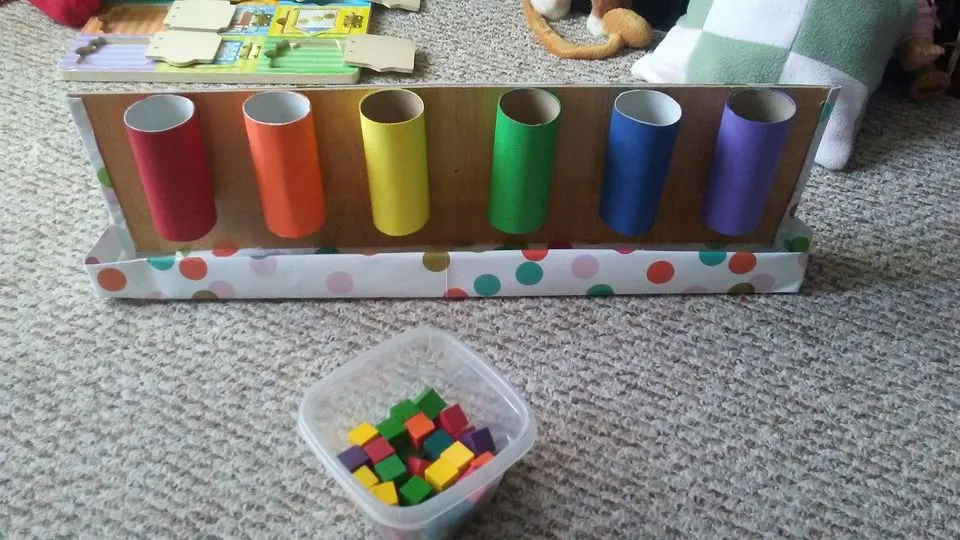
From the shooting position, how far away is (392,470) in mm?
667

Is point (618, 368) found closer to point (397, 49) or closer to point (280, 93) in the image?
point (280, 93)

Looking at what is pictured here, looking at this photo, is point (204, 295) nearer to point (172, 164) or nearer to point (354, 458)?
point (172, 164)

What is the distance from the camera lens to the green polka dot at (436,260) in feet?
2.82

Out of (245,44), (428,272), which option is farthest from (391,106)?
(245,44)

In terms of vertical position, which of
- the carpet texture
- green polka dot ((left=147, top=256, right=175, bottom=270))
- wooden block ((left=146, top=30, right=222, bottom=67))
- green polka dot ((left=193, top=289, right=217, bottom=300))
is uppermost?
wooden block ((left=146, top=30, right=222, bottom=67))

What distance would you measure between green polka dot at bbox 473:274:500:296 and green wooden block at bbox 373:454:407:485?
0.25 metres

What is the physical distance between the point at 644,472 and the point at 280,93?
499mm

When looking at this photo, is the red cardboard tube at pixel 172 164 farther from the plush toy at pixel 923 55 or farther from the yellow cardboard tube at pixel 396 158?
the plush toy at pixel 923 55

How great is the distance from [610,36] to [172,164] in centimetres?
78

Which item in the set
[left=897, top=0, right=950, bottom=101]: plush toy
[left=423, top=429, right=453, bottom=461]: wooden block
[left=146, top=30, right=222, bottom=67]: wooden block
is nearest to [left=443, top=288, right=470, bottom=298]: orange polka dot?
[left=423, top=429, right=453, bottom=461]: wooden block

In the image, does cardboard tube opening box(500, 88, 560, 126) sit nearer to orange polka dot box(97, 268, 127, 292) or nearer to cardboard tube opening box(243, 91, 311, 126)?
cardboard tube opening box(243, 91, 311, 126)

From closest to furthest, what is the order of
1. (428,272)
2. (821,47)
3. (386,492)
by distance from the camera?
(386,492) < (428,272) < (821,47)

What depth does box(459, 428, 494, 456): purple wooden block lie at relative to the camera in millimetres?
691

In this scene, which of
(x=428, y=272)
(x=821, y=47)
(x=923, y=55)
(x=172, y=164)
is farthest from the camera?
(x=923, y=55)
